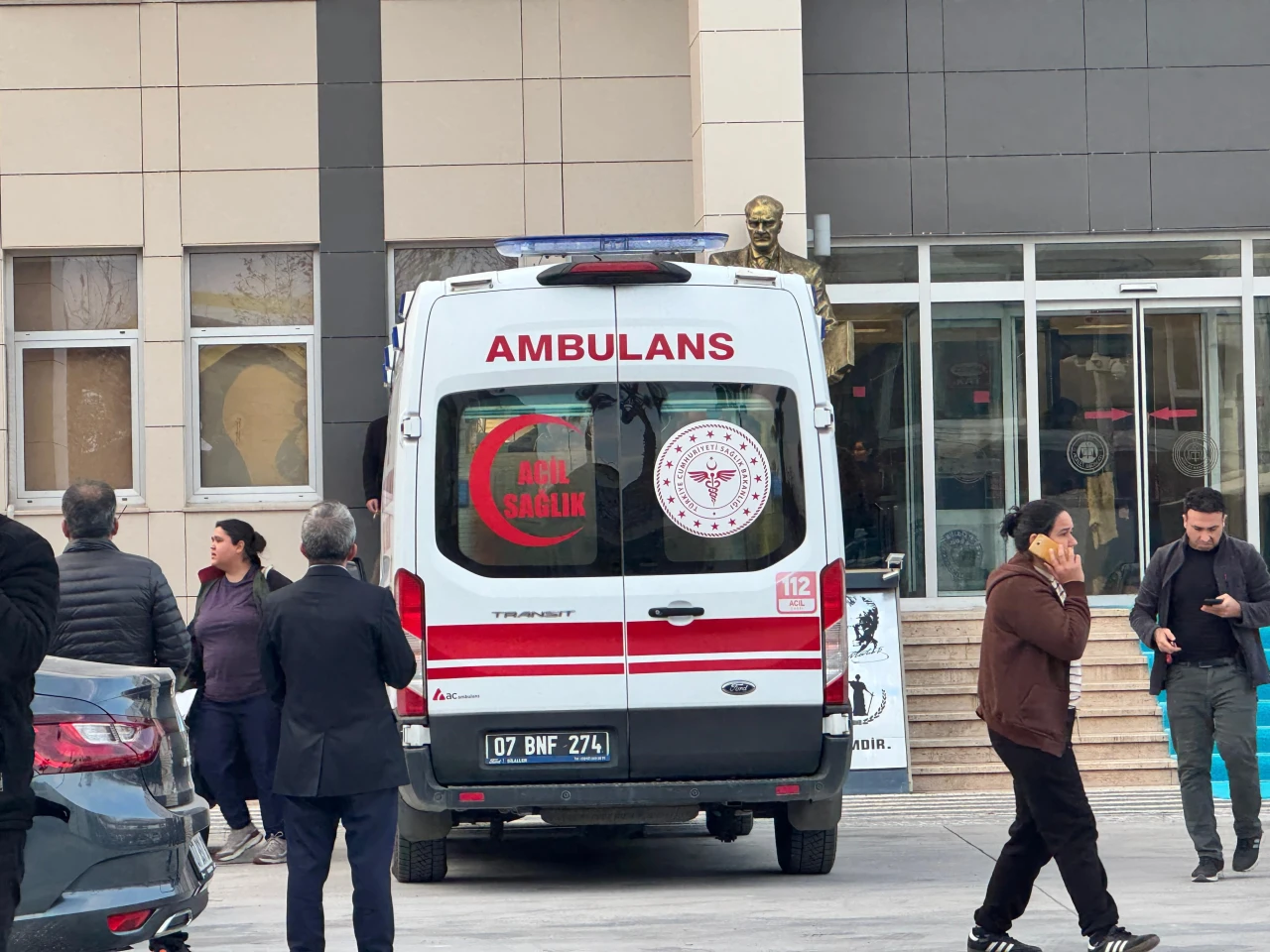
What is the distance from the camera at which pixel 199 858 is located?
5.91m

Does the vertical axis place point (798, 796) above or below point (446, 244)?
below

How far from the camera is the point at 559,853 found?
991 centimetres

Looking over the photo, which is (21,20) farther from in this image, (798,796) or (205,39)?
(798,796)

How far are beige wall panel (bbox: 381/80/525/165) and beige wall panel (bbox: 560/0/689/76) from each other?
2.05 feet

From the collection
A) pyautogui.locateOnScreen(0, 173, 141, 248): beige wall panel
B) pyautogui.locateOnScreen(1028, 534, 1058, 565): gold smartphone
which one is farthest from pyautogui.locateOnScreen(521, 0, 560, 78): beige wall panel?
pyautogui.locateOnScreen(1028, 534, 1058, 565): gold smartphone

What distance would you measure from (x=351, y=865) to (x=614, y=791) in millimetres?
1995

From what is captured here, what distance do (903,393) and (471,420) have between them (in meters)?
7.36

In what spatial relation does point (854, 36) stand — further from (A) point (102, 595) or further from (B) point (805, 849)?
(A) point (102, 595)

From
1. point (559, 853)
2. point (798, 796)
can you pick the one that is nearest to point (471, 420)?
point (798, 796)

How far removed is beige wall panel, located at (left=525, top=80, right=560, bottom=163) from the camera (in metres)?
14.4

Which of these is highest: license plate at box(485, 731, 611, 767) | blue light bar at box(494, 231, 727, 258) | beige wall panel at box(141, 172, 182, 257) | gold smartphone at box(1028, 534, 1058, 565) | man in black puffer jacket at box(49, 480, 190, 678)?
beige wall panel at box(141, 172, 182, 257)

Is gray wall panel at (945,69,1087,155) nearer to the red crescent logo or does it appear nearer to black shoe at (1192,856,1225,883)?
black shoe at (1192,856,1225,883)

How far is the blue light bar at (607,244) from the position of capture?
8359 mm

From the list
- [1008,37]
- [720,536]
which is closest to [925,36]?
[1008,37]
